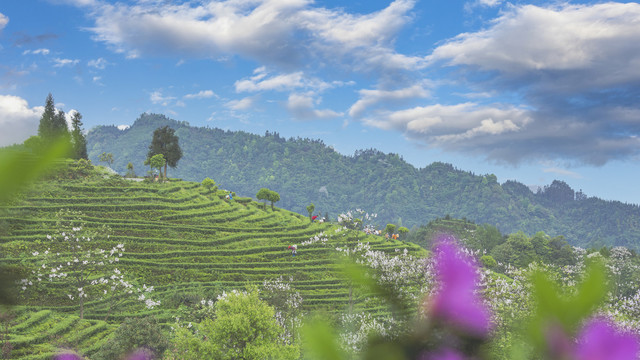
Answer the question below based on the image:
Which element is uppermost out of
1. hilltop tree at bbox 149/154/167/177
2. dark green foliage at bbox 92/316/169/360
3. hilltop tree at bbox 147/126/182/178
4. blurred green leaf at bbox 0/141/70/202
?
hilltop tree at bbox 147/126/182/178

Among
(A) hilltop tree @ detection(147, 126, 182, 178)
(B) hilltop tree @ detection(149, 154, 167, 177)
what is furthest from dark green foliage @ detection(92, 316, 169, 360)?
(A) hilltop tree @ detection(147, 126, 182, 178)

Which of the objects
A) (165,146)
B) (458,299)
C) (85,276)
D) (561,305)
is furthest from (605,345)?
(165,146)

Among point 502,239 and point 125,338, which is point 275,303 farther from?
point 502,239

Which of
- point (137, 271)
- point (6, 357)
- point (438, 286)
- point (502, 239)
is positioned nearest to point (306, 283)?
point (137, 271)

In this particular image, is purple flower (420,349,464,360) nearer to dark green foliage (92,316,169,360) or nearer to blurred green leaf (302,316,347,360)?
blurred green leaf (302,316,347,360)

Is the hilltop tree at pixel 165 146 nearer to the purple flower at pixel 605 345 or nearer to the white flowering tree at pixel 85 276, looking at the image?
the white flowering tree at pixel 85 276

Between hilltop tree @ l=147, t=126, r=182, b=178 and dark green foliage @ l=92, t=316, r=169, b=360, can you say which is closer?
dark green foliage @ l=92, t=316, r=169, b=360

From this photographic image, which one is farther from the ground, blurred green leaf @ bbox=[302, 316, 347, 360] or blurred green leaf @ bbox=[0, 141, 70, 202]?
blurred green leaf @ bbox=[0, 141, 70, 202]

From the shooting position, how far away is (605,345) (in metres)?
0.49

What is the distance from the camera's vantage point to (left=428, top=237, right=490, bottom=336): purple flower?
0.59 meters

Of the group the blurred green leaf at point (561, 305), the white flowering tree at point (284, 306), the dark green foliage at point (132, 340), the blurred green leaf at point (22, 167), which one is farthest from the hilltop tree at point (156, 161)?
the blurred green leaf at point (561, 305)

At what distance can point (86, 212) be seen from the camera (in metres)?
41.0

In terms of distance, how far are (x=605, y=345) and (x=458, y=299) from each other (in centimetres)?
18

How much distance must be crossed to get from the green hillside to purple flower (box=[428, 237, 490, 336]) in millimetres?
24812
